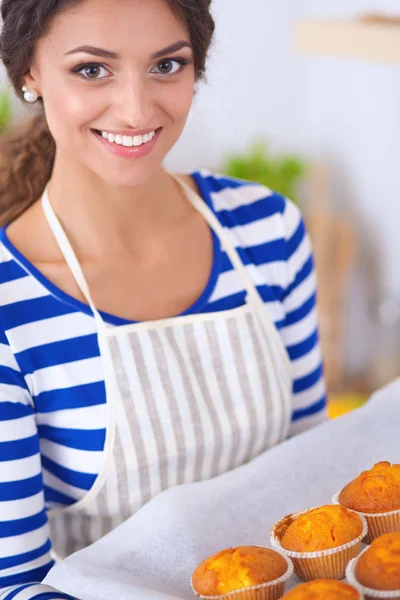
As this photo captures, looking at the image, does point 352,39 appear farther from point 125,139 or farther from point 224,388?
point 224,388

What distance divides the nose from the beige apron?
0.72ft

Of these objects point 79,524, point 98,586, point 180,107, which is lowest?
point 79,524

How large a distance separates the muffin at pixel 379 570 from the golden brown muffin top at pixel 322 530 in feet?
0.14

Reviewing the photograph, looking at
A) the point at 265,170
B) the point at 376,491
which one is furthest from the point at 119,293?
the point at 265,170

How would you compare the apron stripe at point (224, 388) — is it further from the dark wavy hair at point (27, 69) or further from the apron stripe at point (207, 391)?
the dark wavy hair at point (27, 69)

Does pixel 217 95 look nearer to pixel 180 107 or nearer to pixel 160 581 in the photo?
pixel 180 107

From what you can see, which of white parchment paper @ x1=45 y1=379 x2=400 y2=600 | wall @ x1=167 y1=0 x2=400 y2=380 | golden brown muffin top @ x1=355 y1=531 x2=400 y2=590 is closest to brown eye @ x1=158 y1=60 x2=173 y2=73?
white parchment paper @ x1=45 y1=379 x2=400 y2=600

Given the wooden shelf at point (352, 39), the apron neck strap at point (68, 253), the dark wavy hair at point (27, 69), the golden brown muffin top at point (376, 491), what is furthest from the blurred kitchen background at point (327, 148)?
the golden brown muffin top at point (376, 491)

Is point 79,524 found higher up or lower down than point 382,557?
lower down

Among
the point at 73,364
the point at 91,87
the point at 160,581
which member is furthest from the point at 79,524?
the point at 91,87

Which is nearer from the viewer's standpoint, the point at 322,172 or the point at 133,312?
the point at 133,312

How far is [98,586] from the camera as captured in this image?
82 centimetres

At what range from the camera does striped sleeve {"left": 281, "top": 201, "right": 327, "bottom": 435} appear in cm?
132

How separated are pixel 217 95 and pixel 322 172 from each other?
452mm
